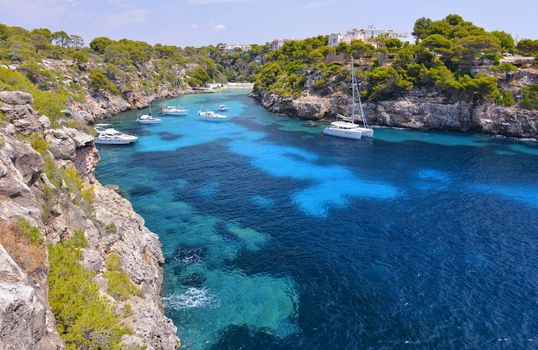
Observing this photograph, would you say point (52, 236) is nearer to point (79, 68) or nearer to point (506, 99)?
point (506, 99)

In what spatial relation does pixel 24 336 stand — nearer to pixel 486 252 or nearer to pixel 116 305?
pixel 116 305

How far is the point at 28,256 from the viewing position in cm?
1534

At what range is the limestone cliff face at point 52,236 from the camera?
1229 cm

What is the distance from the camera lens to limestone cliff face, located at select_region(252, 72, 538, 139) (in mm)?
82250

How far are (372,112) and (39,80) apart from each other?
86.7 m

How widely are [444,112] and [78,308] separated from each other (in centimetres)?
9285

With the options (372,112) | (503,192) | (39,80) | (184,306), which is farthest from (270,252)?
(39,80)

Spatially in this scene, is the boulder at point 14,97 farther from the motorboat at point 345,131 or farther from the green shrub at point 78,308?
the motorboat at point 345,131

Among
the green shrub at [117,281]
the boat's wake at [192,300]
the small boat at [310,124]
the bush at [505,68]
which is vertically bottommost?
the boat's wake at [192,300]

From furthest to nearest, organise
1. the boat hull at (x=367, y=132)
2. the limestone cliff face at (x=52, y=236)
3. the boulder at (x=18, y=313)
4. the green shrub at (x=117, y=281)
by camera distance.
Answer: the boat hull at (x=367, y=132) < the green shrub at (x=117, y=281) < the limestone cliff face at (x=52, y=236) < the boulder at (x=18, y=313)

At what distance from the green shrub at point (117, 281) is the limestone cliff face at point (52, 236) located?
1.28 feet

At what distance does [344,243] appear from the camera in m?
36.9

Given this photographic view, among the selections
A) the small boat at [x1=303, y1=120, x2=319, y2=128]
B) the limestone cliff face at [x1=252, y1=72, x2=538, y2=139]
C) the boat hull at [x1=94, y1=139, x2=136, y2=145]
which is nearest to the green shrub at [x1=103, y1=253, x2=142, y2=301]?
the boat hull at [x1=94, y1=139, x2=136, y2=145]

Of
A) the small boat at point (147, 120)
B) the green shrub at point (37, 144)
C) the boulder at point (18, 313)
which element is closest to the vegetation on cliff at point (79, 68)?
the green shrub at point (37, 144)
